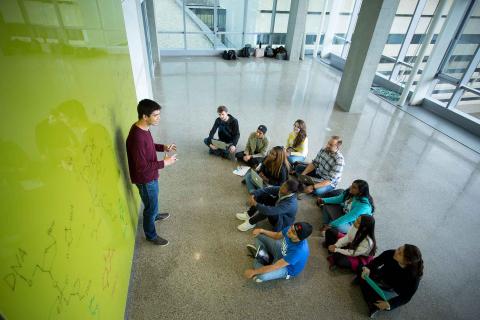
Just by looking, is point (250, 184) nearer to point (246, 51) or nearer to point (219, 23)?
point (246, 51)

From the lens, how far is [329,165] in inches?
167

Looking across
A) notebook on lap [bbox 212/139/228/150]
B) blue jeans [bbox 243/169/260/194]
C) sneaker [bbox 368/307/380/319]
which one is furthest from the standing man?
sneaker [bbox 368/307/380/319]

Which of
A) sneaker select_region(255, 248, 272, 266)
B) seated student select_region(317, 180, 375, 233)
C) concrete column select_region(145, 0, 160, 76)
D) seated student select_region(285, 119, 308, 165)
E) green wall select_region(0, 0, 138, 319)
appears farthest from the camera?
concrete column select_region(145, 0, 160, 76)

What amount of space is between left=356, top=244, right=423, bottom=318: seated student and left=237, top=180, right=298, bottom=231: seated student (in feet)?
3.47

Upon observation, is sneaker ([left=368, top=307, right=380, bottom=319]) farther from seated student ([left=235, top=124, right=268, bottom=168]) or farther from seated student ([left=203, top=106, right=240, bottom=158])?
seated student ([left=203, top=106, right=240, bottom=158])

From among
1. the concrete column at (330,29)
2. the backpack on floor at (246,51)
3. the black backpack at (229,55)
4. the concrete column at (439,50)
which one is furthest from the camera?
the backpack on floor at (246,51)

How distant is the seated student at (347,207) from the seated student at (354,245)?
171 mm

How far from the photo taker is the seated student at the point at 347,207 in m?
3.38

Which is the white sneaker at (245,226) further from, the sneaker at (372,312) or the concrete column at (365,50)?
the concrete column at (365,50)

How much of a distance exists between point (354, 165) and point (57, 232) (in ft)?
17.2

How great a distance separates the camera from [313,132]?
655 cm

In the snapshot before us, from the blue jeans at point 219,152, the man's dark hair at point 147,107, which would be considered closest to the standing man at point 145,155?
the man's dark hair at point 147,107

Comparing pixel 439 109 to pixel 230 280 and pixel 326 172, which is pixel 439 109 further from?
pixel 230 280

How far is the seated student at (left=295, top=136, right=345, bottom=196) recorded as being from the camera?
4.14 metres
